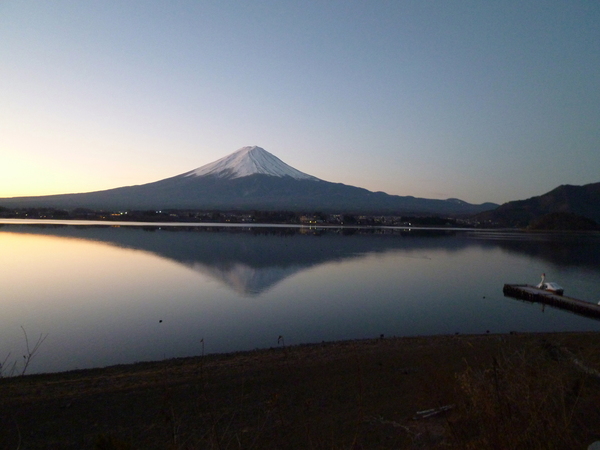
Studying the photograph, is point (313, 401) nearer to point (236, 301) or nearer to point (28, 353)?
point (28, 353)

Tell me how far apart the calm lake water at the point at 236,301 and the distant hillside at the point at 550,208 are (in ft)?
148

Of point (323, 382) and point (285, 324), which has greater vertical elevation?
point (323, 382)

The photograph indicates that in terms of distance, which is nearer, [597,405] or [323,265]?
[597,405]

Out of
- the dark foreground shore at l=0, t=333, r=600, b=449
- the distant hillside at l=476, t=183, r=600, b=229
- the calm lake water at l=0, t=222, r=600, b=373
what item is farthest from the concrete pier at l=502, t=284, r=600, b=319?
the distant hillside at l=476, t=183, r=600, b=229

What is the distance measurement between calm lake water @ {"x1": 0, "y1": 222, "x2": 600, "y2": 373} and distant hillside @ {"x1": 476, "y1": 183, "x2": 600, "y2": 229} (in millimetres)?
45089

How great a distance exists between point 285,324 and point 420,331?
8.66 ft

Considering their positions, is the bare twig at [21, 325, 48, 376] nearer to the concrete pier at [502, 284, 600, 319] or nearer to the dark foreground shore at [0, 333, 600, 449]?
the dark foreground shore at [0, 333, 600, 449]

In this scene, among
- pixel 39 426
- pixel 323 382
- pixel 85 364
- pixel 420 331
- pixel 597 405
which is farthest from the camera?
pixel 420 331

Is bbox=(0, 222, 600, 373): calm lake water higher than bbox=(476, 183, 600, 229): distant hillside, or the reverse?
bbox=(476, 183, 600, 229): distant hillside

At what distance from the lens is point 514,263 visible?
2112 centimetres

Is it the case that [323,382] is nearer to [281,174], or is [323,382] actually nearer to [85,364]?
[85,364]

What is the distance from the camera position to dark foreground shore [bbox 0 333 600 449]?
6.69ft

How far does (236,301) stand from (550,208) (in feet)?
236

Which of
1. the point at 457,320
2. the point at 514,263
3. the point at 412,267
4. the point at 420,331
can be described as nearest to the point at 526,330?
the point at 457,320
